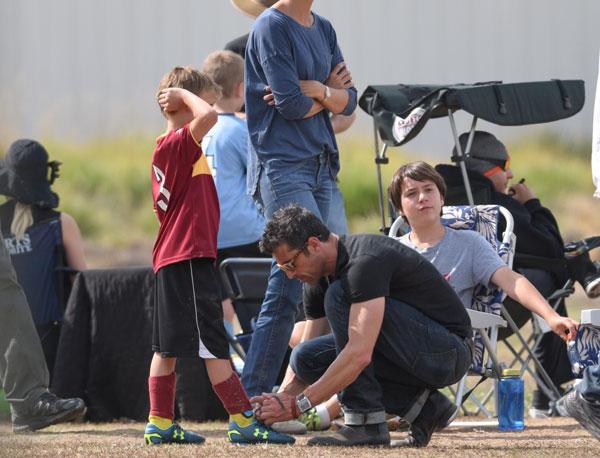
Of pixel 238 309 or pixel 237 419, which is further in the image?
pixel 238 309

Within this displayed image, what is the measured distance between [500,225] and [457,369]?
1.37 m

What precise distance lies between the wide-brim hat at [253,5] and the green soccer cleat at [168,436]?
2.21 m

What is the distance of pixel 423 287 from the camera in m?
3.79

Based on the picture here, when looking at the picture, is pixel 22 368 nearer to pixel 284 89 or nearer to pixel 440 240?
pixel 284 89

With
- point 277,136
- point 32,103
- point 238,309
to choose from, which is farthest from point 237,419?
point 32,103

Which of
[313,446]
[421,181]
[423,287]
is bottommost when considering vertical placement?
[313,446]

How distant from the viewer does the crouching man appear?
3.63m

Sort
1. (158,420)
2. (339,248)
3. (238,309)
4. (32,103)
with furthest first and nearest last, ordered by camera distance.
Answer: (32,103) < (238,309) < (158,420) < (339,248)

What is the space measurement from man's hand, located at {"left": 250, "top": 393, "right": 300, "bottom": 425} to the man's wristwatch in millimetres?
53

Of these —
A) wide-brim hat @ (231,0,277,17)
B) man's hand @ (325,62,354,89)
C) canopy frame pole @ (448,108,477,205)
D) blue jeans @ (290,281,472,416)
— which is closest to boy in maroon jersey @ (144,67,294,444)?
blue jeans @ (290,281,472,416)

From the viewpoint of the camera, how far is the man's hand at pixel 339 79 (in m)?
4.45

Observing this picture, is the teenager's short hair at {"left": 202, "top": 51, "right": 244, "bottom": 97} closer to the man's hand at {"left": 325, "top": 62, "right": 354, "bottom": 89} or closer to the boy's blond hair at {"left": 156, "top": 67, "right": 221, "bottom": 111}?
the man's hand at {"left": 325, "top": 62, "right": 354, "bottom": 89}

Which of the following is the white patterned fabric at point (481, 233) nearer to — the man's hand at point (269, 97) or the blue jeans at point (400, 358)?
the blue jeans at point (400, 358)

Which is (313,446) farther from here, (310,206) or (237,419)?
(310,206)
